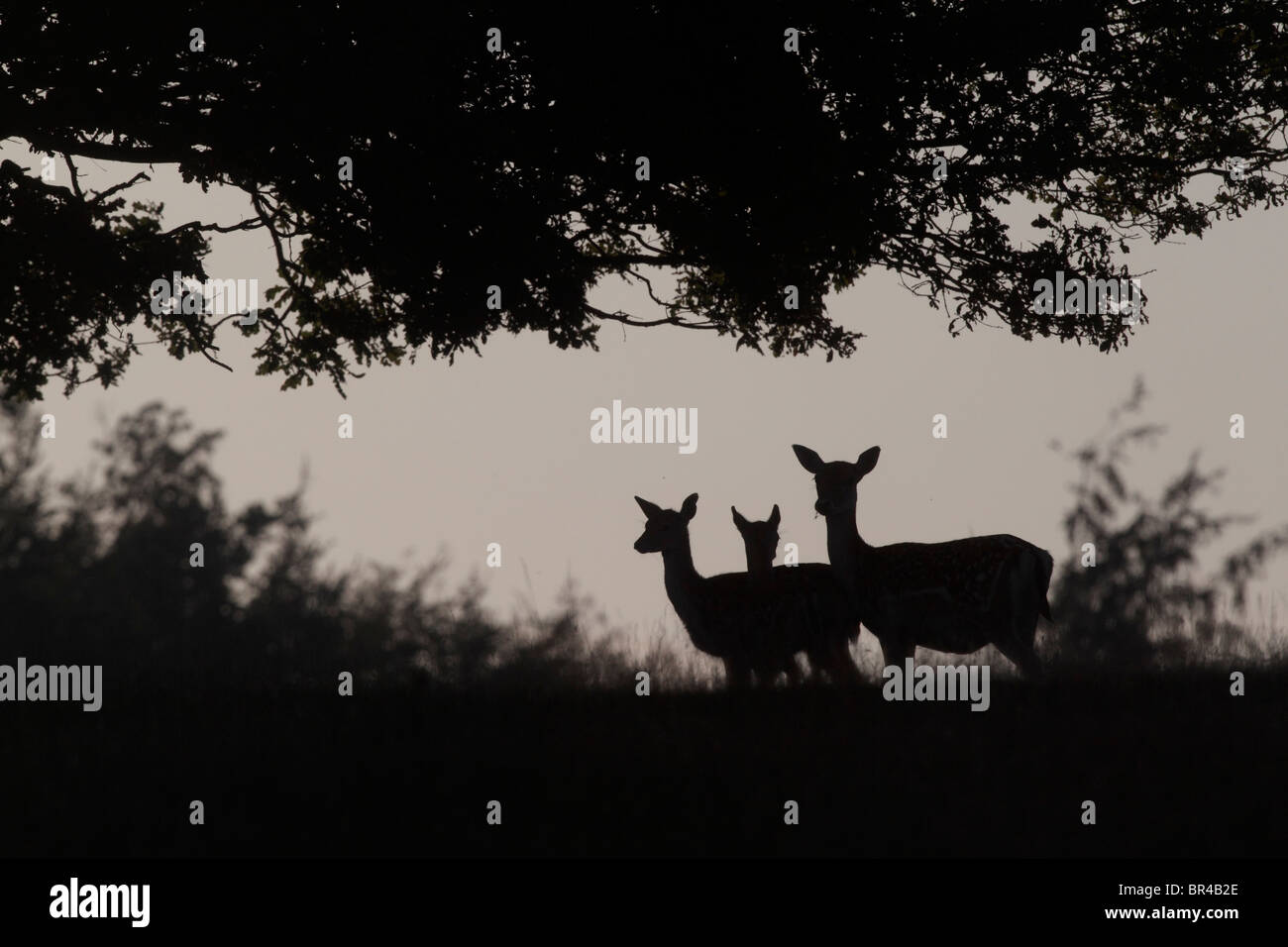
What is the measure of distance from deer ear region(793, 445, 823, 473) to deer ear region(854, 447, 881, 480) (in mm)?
358

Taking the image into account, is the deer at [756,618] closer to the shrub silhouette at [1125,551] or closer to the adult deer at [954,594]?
the adult deer at [954,594]

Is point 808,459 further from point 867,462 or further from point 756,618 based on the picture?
point 756,618

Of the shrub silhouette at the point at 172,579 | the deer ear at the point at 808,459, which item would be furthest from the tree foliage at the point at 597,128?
the shrub silhouette at the point at 172,579

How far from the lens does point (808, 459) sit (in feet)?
51.6

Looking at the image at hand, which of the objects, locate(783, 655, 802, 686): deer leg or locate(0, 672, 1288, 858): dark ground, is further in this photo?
locate(783, 655, 802, 686): deer leg

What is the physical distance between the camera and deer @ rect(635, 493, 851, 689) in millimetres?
15273

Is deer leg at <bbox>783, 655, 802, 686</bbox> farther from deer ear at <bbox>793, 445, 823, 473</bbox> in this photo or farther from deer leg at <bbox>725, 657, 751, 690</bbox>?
deer ear at <bbox>793, 445, 823, 473</bbox>

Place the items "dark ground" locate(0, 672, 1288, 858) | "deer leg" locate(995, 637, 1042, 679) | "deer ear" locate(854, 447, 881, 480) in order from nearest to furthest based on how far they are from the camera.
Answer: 1. "dark ground" locate(0, 672, 1288, 858)
2. "deer leg" locate(995, 637, 1042, 679)
3. "deer ear" locate(854, 447, 881, 480)

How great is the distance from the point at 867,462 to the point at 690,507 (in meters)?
1.84

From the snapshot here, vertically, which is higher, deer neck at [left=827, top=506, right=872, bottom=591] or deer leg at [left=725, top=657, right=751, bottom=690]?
deer neck at [left=827, top=506, right=872, bottom=591]

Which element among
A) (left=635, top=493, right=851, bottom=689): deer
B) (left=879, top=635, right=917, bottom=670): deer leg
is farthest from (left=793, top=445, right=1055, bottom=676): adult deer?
(left=635, top=493, right=851, bottom=689): deer

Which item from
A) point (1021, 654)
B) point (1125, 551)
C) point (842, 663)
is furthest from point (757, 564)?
point (1125, 551)
